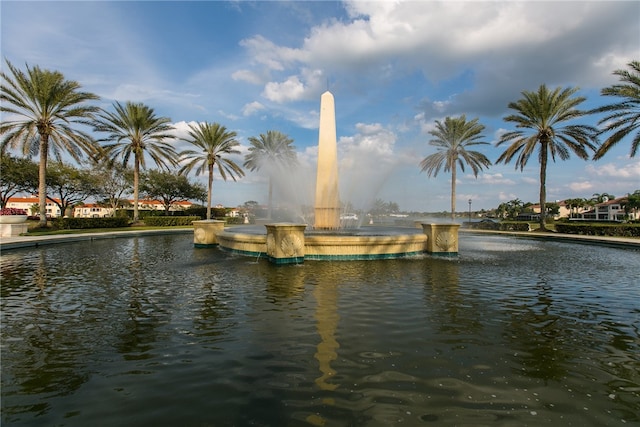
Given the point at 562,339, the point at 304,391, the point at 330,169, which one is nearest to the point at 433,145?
the point at 330,169

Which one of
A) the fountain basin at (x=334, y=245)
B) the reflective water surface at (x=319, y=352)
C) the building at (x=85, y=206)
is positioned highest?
the building at (x=85, y=206)

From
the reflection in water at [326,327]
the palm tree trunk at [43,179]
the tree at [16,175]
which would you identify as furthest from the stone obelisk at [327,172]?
the tree at [16,175]

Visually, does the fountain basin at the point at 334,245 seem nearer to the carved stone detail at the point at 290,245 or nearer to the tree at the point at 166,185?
the carved stone detail at the point at 290,245

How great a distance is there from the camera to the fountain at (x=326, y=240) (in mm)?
11117

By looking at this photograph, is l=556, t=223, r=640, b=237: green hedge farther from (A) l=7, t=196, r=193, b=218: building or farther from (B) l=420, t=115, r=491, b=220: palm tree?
(A) l=7, t=196, r=193, b=218: building

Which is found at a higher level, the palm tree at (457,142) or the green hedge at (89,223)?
the palm tree at (457,142)

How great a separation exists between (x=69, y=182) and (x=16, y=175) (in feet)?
25.9

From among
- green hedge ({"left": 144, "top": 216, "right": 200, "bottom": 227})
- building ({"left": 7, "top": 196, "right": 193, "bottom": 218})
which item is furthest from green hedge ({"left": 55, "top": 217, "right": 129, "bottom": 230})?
building ({"left": 7, "top": 196, "right": 193, "bottom": 218})

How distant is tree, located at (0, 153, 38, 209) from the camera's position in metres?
39.4

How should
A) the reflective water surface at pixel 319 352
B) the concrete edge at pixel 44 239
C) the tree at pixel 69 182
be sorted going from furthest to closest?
the tree at pixel 69 182
the concrete edge at pixel 44 239
the reflective water surface at pixel 319 352

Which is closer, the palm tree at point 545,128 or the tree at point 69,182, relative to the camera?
the palm tree at point 545,128

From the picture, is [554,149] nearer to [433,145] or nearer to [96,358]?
[433,145]

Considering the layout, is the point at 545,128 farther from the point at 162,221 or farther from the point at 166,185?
the point at 166,185

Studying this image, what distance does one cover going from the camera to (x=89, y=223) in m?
28.4
